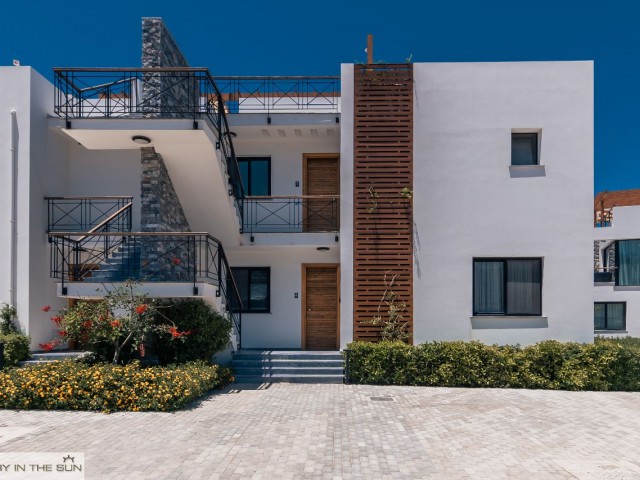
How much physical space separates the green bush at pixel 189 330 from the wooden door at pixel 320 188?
3924 mm

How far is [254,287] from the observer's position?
488 inches

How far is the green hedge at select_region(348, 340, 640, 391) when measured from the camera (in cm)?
960

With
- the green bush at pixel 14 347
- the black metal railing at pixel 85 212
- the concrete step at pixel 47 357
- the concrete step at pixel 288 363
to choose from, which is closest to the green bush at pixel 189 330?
the concrete step at pixel 288 363

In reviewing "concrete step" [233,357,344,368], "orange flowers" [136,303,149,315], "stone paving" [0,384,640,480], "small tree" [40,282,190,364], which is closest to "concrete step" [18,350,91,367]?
"small tree" [40,282,190,364]

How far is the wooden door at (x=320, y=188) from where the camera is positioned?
12.2m

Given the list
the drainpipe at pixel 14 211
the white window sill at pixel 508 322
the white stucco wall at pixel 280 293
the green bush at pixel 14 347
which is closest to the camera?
the green bush at pixel 14 347

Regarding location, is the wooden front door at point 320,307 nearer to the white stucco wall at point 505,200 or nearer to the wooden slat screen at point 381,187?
the wooden slat screen at point 381,187

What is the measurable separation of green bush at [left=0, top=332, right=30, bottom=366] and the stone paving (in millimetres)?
2192

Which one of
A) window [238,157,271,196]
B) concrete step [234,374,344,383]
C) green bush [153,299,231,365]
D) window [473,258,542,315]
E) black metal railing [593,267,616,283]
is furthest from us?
black metal railing [593,267,616,283]

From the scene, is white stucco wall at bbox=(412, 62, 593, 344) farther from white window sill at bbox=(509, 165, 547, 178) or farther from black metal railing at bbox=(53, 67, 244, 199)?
black metal railing at bbox=(53, 67, 244, 199)

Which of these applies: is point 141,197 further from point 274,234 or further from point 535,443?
point 535,443

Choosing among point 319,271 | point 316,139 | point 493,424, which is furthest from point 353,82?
point 493,424

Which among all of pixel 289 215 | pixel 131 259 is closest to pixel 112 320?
pixel 131 259

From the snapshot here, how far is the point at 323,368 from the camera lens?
10.4 metres
